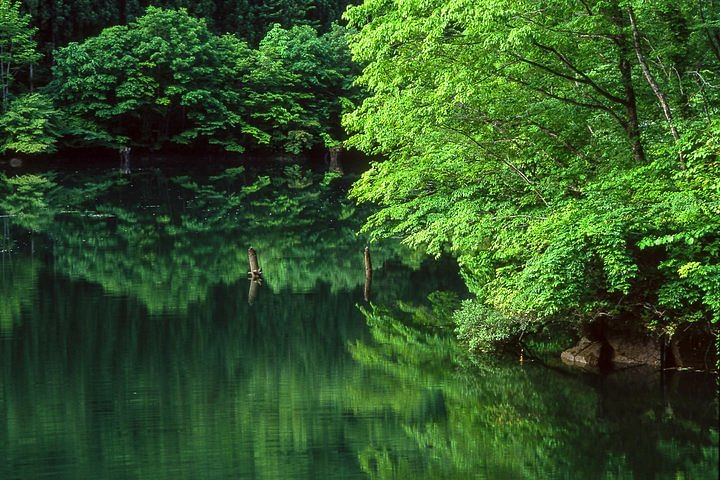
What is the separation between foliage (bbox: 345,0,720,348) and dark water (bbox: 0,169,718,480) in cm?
160

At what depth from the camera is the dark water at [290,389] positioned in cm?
1335

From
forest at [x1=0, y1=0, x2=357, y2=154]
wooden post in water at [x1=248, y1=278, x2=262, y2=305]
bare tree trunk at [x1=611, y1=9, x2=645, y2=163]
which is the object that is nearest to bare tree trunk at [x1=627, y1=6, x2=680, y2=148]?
bare tree trunk at [x1=611, y1=9, x2=645, y2=163]

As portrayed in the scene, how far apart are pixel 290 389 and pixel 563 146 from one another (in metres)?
6.37

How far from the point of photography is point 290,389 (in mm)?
17031

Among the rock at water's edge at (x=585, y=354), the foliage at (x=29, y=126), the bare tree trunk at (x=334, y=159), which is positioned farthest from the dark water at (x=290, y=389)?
the bare tree trunk at (x=334, y=159)

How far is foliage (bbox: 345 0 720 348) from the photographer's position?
49.5 ft

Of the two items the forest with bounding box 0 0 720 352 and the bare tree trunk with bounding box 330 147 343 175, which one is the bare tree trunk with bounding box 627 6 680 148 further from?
the bare tree trunk with bounding box 330 147 343 175

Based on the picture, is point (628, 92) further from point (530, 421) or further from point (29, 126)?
point (29, 126)

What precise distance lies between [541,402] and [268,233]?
23982mm

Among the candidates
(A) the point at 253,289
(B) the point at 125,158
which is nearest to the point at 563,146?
(A) the point at 253,289

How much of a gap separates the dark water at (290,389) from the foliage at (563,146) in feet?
5.26

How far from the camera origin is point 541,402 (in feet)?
52.4

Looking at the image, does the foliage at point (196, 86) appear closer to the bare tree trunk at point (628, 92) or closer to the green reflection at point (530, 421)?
the green reflection at point (530, 421)

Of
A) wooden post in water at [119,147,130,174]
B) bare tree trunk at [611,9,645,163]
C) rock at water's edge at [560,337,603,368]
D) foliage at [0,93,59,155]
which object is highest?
foliage at [0,93,59,155]
